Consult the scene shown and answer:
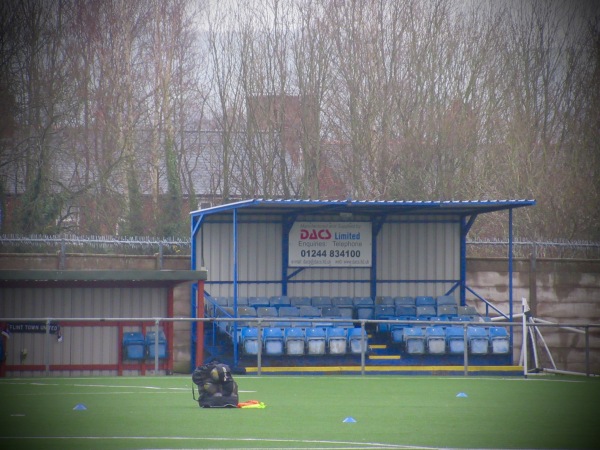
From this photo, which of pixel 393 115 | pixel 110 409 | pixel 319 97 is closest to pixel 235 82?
pixel 319 97

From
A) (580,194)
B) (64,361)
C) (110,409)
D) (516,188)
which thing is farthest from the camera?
(516,188)

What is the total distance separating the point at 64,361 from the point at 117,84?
1814cm

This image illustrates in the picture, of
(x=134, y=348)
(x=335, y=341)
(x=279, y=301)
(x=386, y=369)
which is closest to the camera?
(x=134, y=348)

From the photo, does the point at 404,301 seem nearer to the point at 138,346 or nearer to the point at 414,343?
the point at 414,343

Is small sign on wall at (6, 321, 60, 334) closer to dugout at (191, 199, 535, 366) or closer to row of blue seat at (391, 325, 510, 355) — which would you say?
dugout at (191, 199, 535, 366)

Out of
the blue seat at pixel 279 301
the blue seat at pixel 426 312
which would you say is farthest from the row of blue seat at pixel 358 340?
the blue seat at pixel 279 301

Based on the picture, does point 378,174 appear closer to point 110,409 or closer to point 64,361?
point 64,361

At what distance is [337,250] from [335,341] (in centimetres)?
469

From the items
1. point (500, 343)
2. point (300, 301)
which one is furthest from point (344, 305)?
point (500, 343)

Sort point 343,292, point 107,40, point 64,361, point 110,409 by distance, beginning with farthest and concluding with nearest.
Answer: point 107,40
point 343,292
point 64,361
point 110,409

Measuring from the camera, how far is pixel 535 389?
20.4 m

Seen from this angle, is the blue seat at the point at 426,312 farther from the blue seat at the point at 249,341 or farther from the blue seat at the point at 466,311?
the blue seat at the point at 249,341

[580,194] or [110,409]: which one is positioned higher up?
[580,194]

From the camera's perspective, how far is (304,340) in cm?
2522
